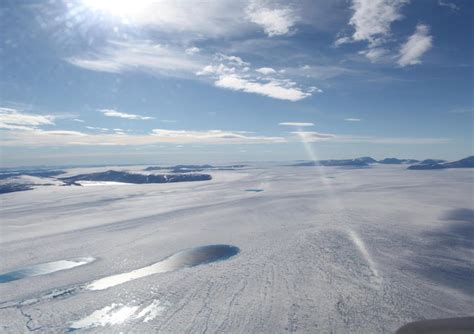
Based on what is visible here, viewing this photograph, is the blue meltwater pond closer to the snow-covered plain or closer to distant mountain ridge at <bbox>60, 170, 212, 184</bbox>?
the snow-covered plain

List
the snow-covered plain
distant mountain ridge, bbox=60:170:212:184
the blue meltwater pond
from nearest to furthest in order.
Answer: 1. the snow-covered plain
2. the blue meltwater pond
3. distant mountain ridge, bbox=60:170:212:184

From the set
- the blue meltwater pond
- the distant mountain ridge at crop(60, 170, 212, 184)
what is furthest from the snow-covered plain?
the distant mountain ridge at crop(60, 170, 212, 184)

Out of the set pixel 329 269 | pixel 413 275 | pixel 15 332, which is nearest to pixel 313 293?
pixel 329 269

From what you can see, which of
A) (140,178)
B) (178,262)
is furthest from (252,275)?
(140,178)

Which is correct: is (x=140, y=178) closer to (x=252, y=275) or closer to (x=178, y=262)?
(x=178, y=262)

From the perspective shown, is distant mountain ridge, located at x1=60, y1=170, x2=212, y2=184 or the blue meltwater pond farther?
distant mountain ridge, located at x1=60, y1=170, x2=212, y2=184

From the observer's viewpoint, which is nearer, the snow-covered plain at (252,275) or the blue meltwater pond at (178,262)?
the snow-covered plain at (252,275)

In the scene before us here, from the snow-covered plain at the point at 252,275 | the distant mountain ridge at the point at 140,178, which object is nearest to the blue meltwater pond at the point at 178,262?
the snow-covered plain at the point at 252,275

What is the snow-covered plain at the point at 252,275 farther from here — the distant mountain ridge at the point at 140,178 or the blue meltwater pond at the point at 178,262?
the distant mountain ridge at the point at 140,178

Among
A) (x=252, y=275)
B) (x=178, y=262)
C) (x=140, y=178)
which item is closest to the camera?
(x=252, y=275)
